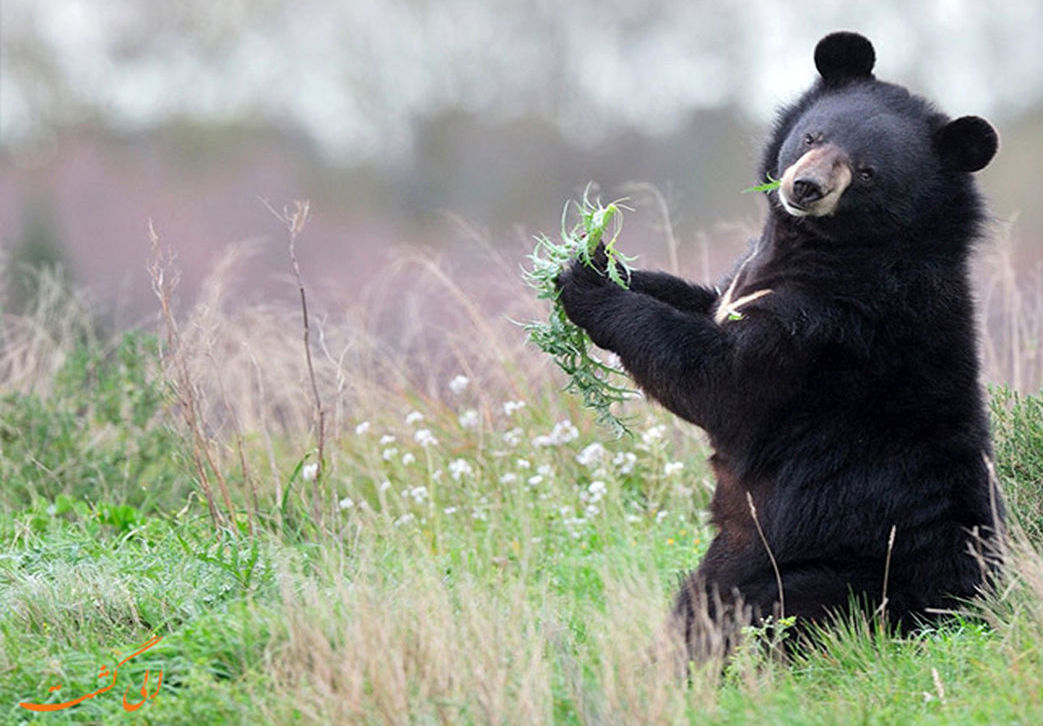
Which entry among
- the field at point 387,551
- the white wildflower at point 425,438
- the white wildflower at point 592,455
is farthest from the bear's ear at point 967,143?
the white wildflower at point 425,438

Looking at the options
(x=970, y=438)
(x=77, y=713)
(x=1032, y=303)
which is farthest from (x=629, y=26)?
(x=77, y=713)

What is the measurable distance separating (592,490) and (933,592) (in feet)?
8.97

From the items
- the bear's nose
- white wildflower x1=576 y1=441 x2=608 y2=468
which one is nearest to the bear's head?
the bear's nose

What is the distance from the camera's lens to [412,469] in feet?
26.7

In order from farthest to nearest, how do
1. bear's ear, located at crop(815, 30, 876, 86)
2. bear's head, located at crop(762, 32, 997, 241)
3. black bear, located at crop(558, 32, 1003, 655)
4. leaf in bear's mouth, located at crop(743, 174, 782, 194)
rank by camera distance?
1. bear's ear, located at crop(815, 30, 876, 86)
2. leaf in bear's mouth, located at crop(743, 174, 782, 194)
3. bear's head, located at crop(762, 32, 997, 241)
4. black bear, located at crop(558, 32, 1003, 655)

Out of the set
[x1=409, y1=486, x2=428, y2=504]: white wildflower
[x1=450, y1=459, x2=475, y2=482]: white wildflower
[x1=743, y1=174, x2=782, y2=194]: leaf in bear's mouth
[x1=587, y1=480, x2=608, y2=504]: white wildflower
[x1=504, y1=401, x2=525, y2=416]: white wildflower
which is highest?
[x1=743, y1=174, x2=782, y2=194]: leaf in bear's mouth

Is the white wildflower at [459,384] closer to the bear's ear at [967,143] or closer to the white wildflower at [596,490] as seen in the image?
the white wildflower at [596,490]

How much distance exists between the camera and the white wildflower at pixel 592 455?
773 centimetres

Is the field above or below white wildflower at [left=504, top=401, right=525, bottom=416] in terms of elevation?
below

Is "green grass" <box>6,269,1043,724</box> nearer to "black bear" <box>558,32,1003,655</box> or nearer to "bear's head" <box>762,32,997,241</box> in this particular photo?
"black bear" <box>558,32,1003,655</box>

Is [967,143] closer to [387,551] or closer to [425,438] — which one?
[387,551]

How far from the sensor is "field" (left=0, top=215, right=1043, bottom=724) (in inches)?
152

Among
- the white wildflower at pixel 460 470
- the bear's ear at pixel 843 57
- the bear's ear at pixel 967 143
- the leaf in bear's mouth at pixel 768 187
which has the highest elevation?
the bear's ear at pixel 843 57

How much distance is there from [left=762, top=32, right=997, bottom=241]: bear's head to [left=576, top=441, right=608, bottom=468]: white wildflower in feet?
8.90
